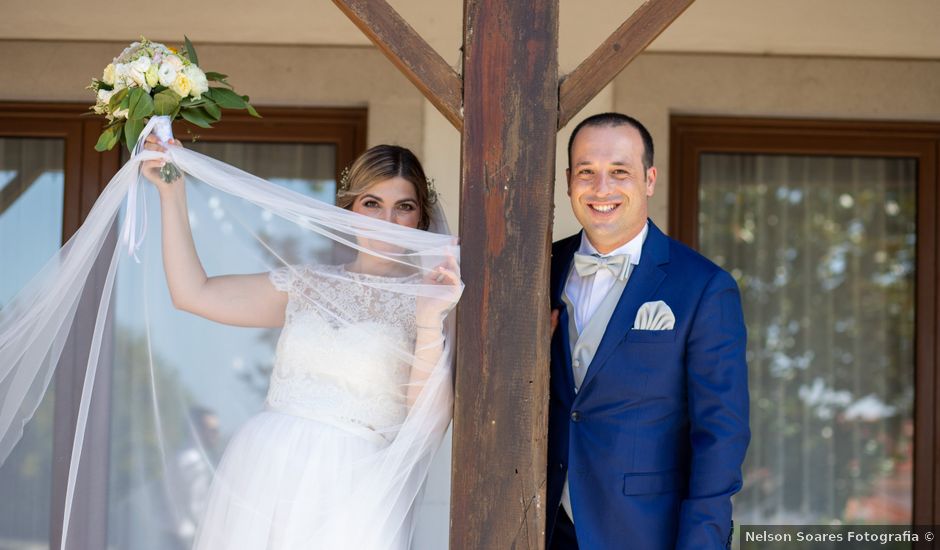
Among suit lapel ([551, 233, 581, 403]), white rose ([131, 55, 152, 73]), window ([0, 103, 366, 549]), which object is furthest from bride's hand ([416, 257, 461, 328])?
window ([0, 103, 366, 549])

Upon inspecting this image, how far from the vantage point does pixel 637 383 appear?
3.09 m

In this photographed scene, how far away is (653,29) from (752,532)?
276 cm

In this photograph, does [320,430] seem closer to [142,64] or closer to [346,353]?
[346,353]

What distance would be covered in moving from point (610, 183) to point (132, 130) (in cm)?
126

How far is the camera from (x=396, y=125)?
4.90 m

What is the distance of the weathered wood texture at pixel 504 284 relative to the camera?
9.97 feet

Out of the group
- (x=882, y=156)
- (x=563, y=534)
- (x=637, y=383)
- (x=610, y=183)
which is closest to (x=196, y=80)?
(x=610, y=183)

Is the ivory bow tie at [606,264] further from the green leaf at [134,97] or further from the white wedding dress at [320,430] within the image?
the green leaf at [134,97]

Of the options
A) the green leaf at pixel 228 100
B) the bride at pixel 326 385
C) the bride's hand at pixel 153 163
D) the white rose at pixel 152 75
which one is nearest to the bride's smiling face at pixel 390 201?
the bride at pixel 326 385

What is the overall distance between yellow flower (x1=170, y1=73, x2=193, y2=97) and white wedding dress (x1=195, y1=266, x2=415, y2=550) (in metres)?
0.65

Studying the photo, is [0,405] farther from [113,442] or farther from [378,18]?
[378,18]

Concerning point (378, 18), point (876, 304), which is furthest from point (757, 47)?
point (378, 18)

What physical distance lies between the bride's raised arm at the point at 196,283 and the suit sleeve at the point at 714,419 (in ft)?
3.99

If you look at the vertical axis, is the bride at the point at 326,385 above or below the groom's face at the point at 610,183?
below
